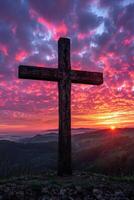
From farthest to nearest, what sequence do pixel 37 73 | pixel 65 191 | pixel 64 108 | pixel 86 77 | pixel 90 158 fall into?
pixel 90 158 → pixel 86 77 → pixel 37 73 → pixel 64 108 → pixel 65 191

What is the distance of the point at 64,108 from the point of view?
12492 mm

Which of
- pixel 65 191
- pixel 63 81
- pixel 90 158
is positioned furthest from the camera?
pixel 90 158

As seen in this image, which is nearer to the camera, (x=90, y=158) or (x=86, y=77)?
(x=86, y=77)

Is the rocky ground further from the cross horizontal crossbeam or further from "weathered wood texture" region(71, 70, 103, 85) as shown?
"weathered wood texture" region(71, 70, 103, 85)

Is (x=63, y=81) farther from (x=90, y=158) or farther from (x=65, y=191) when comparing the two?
(x=90, y=158)

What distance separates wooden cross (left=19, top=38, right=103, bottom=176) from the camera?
1225cm

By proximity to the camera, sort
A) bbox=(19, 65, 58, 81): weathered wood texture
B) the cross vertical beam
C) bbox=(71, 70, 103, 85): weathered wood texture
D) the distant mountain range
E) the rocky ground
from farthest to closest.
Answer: the distant mountain range < bbox=(71, 70, 103, 85): weathered wood texture < bbox=(19, 65, 58, 81): weathered wood texture < the cross vertical beam < the rocky ground

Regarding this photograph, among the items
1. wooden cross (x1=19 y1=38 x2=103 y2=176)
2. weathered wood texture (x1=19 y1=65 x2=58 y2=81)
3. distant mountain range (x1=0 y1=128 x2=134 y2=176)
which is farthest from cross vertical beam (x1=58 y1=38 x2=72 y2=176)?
distant mountain range (x1=0 y1=128 x2=134 y2=176)

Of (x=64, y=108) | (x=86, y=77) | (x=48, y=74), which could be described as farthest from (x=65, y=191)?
(x=86, y=77)

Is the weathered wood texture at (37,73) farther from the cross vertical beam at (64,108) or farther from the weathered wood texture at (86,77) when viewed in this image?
the weathered wood texture at (86,77)

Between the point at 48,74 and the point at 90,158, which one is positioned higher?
the point at 48,74

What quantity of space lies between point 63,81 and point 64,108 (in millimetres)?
1215

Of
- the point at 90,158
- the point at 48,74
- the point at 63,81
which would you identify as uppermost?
the point at 48,74

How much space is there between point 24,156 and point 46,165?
11929 mm
